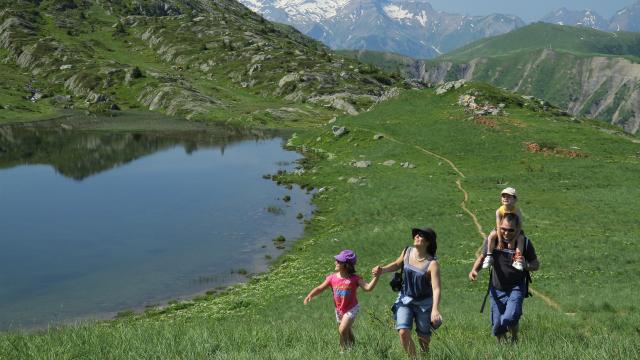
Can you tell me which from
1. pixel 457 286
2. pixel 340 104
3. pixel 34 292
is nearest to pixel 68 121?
pixel 340 104

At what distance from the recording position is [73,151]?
104 meters

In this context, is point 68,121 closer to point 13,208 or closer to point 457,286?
point 13,208

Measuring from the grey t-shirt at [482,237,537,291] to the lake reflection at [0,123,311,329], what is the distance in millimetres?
26534

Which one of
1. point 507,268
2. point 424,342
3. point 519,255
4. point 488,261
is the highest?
point 519,255

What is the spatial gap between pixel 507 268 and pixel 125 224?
4836 cm

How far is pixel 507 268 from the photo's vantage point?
14.8m

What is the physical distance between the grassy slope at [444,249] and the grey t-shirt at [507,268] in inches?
57.9

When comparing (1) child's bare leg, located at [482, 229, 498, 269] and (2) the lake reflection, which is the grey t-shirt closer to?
(1) child's bare leg, located at [482, 229, 498, 269]

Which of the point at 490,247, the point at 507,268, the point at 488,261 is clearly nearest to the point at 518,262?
the point at 507,268

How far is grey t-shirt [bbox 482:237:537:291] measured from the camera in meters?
14.7

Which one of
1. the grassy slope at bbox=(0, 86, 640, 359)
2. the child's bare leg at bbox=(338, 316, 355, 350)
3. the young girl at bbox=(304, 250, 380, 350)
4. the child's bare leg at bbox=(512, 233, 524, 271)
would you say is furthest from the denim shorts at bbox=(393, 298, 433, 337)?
the child's bare leg at bbox=(512, 233, 524, 271)

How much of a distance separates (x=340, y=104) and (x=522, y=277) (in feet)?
531

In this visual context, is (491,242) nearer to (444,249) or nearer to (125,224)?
(444,249)

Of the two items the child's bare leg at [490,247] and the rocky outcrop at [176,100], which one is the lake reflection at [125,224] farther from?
the rocky outcrop at [176,100]
